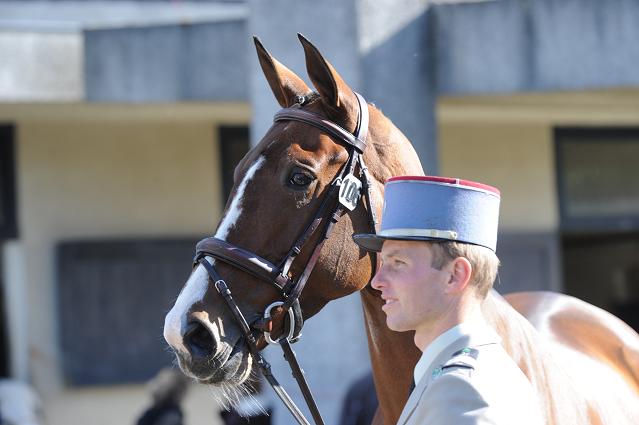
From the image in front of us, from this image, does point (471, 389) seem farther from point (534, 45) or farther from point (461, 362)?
point (534, 45)

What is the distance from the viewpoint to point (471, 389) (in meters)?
1.92

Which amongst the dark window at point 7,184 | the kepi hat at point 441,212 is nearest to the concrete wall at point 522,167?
the dark window at point 7,184

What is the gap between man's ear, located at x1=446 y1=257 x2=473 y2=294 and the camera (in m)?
2.12

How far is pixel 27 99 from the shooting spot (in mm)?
7398

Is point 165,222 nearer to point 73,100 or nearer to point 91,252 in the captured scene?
point 91,252

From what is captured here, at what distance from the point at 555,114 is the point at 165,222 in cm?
334

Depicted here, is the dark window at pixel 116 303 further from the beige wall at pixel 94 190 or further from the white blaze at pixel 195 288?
the white blaze at pixel 195 288

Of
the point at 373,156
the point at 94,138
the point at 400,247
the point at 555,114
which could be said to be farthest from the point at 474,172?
the point at 400,247

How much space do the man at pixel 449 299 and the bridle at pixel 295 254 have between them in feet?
1.96

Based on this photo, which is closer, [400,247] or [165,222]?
[400,247]

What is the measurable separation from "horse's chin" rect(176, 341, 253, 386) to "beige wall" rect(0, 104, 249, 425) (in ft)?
16.8

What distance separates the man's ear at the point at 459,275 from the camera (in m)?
2.12

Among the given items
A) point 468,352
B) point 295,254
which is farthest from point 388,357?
point 468,352

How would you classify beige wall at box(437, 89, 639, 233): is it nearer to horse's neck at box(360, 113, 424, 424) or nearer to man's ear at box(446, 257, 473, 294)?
horse's neck at box(360, 113, 424, 424)
